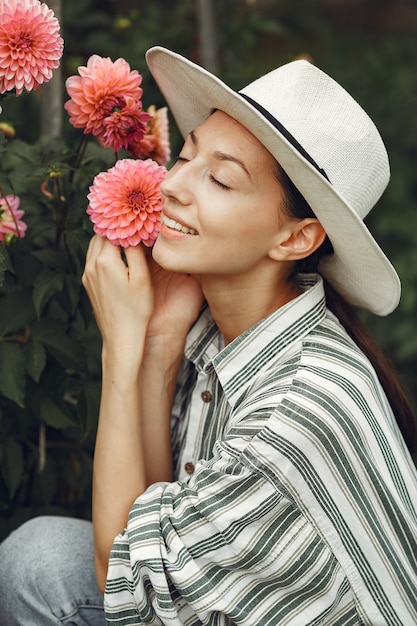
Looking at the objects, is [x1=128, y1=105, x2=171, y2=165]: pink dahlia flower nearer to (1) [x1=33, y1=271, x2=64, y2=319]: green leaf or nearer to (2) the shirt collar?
(1) [x1=33, y1=271, x2=64, y2=319]: green leaf

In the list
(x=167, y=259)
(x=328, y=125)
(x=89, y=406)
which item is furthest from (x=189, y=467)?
(x=328, y=125)

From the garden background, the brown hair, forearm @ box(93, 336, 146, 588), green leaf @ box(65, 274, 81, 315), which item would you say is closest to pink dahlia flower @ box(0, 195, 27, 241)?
the garden background

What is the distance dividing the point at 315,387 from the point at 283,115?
0.56 meters

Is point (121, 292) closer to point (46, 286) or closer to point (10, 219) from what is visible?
point (46, 286)

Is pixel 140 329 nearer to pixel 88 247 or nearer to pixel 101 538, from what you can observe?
pixel 88 247

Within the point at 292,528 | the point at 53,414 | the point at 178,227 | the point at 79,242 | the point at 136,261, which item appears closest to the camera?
the point at 292,528

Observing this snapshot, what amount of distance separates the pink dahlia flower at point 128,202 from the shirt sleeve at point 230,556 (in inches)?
19.6

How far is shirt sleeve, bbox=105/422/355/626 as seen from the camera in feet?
5.84

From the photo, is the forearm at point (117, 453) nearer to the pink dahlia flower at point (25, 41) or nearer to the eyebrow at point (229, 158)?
the eyebrow at point (229, 158)

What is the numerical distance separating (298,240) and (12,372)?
2.41 feet

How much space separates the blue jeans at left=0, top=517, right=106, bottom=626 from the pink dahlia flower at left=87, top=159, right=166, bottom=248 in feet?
2.39

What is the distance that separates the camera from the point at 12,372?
212 centimetres

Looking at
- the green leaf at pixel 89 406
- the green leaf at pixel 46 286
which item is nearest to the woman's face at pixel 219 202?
the green leaf at pixel 46 286

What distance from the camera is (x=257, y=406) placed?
71.9 inches
